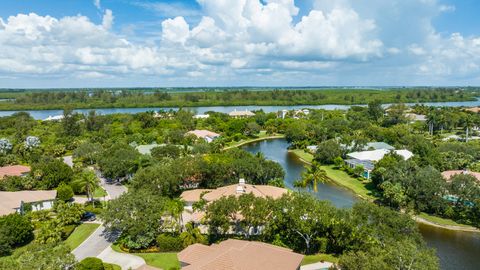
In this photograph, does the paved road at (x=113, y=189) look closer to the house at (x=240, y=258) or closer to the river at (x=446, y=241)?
the river at (x=446, y=241)

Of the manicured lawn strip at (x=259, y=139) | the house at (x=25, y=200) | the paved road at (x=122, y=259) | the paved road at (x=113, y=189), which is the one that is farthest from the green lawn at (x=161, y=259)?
the manicured lawn strip at (x=259, y=139)

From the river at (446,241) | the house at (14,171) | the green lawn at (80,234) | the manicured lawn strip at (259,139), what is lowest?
the river at (446,241)

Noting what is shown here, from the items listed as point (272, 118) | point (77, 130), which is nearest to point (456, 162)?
point (272, 118)

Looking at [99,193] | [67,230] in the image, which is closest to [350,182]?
[99,193]

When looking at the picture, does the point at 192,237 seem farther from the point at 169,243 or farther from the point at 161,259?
the point at 161,259

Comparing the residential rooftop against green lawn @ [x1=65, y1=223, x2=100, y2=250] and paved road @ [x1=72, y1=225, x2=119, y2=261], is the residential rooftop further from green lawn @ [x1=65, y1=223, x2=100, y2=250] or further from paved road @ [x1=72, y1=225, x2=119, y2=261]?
green lawn @ [x1=65, y1=223, x2=100, y2=250]
